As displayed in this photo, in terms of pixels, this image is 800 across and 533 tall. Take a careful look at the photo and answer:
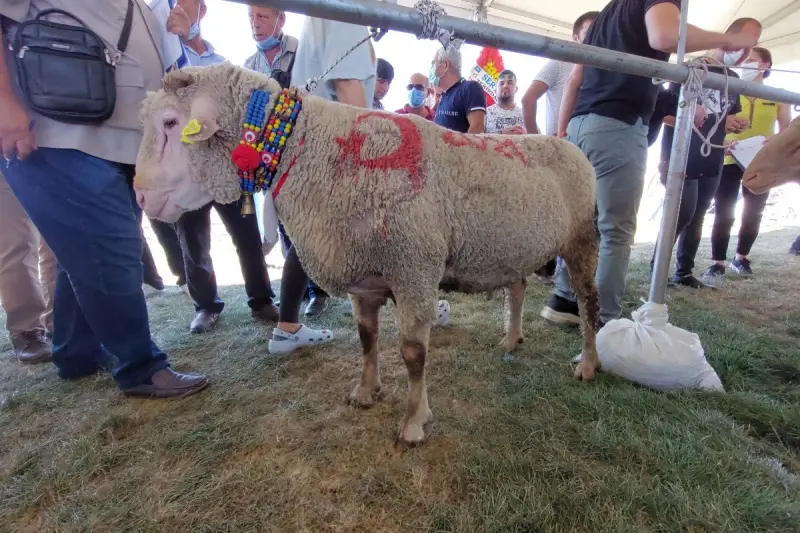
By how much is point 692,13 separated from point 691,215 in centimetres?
670

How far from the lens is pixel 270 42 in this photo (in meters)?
2.43

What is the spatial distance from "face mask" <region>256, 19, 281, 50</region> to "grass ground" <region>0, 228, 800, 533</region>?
6.22 feet

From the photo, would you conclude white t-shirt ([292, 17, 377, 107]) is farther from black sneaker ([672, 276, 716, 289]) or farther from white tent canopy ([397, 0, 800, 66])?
white tent canopy ([397, 0, 800, 66])

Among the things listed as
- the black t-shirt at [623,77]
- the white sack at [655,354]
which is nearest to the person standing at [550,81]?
the black t-shirt at [623,77]

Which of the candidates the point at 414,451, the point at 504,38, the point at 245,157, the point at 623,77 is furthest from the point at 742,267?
the point at 245,157

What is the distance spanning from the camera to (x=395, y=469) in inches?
52.3

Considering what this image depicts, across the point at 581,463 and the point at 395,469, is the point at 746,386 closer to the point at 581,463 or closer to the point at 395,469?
the point at 581,463

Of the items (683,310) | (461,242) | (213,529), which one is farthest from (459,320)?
(213,529)

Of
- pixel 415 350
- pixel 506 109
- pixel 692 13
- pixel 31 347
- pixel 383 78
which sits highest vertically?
pixel 692 13

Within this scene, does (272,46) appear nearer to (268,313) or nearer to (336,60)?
(336,60)

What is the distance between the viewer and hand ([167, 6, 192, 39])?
1.71m

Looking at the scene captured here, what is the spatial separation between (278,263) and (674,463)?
198 inches

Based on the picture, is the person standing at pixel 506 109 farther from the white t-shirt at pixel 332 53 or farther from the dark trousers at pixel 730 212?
the white t-shirt at pixel 332 53

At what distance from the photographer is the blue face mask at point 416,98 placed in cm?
409
